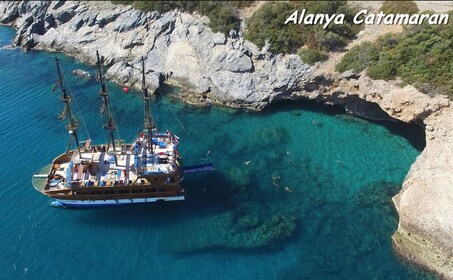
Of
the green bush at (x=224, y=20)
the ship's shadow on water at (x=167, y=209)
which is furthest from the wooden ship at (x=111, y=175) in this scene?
the green bush at (x=224, y=20)

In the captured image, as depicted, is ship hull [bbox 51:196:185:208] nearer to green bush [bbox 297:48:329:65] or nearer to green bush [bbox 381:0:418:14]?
green bush [bbox 297:48:329:65]

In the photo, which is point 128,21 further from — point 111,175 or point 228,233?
point 228,233

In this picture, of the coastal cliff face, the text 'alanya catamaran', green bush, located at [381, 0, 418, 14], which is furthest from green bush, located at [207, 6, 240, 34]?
the text 'alanya catamaran'

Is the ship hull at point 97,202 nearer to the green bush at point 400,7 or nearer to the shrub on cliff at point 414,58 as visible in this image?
the shrub on cliff at point 414,58

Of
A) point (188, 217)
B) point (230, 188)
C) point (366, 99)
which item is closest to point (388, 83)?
point (366, 99)

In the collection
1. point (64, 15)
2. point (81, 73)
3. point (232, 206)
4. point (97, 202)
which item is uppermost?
point (64, 15)

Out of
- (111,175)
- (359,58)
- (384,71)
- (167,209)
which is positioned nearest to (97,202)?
(111,175)
